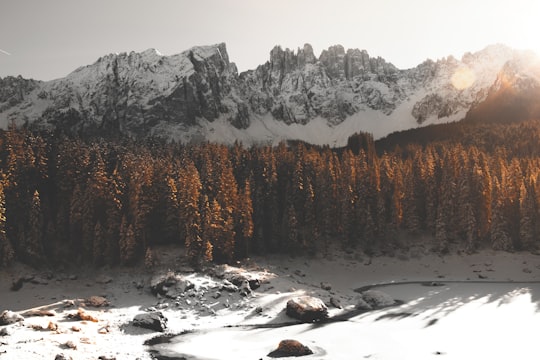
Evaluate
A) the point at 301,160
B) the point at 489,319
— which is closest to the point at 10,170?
the point at 301,160

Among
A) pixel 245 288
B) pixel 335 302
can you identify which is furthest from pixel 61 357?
pixel 335 302

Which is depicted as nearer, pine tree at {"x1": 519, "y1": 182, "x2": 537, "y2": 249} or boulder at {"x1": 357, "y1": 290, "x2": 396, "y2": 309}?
boulder at {"x1": 357, "y1": 290, "x2": 396, "y2": 309}

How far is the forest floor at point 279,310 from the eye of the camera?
109 feet

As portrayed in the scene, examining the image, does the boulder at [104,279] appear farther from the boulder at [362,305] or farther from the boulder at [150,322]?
the boulder at [362,305]

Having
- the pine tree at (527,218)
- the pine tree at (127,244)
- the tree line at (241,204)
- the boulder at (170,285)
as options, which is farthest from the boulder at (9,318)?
the pine tree at (527,218)

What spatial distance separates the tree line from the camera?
2468 inches

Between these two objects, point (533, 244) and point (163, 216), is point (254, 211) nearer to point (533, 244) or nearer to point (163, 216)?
point (163, 216)

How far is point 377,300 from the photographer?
167ft

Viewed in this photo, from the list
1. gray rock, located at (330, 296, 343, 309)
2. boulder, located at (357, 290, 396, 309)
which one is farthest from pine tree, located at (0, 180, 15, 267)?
boulder, located at (357, 290, 396, 309)

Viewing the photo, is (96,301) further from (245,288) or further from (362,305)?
(362,305)

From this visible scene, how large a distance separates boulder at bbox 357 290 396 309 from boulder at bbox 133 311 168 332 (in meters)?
24.1

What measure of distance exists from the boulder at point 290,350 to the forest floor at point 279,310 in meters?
0.83

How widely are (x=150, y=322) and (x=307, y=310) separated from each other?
15899 millimetres

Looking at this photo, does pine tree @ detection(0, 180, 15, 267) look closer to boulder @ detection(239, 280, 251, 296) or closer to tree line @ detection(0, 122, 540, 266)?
tree line @ detection(0, 122, 540, 266)
